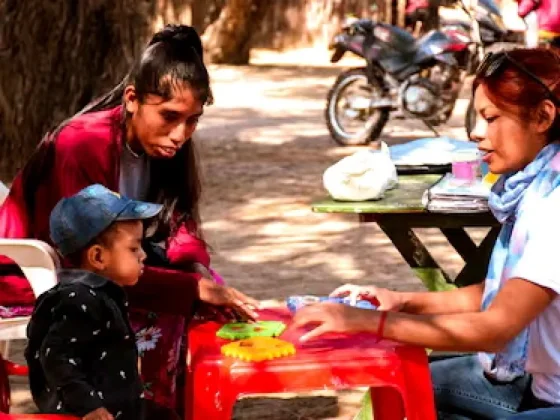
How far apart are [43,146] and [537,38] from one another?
21.9 feet

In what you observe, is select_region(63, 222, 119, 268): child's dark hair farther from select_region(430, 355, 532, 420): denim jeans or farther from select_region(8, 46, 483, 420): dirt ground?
select_region(8, 46, 483, 420): dirt ground

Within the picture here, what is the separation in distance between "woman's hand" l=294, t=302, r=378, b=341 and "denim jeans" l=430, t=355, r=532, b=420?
42cm

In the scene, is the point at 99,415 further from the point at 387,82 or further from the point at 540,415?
the point at 387,82

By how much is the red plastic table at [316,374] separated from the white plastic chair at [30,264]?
29.8 inches

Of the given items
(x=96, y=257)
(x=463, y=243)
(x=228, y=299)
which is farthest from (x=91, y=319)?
(x=463, y=243)

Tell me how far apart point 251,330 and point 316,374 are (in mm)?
278

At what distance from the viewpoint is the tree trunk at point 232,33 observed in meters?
17.0

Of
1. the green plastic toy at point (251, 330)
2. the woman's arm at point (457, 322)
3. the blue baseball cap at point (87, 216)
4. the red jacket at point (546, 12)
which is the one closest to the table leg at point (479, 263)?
the green plastic toy at point (251, 330)

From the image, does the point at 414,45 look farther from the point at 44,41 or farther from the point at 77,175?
the point at 77,175

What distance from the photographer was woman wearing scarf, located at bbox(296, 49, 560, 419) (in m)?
2.71

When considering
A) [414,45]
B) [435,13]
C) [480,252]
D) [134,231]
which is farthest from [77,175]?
[435,13]

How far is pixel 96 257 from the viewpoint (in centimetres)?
295

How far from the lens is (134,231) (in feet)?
9.79

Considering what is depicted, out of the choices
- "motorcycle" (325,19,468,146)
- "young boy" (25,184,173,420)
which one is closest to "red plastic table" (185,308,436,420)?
"young boy" (25,184,173,420)
